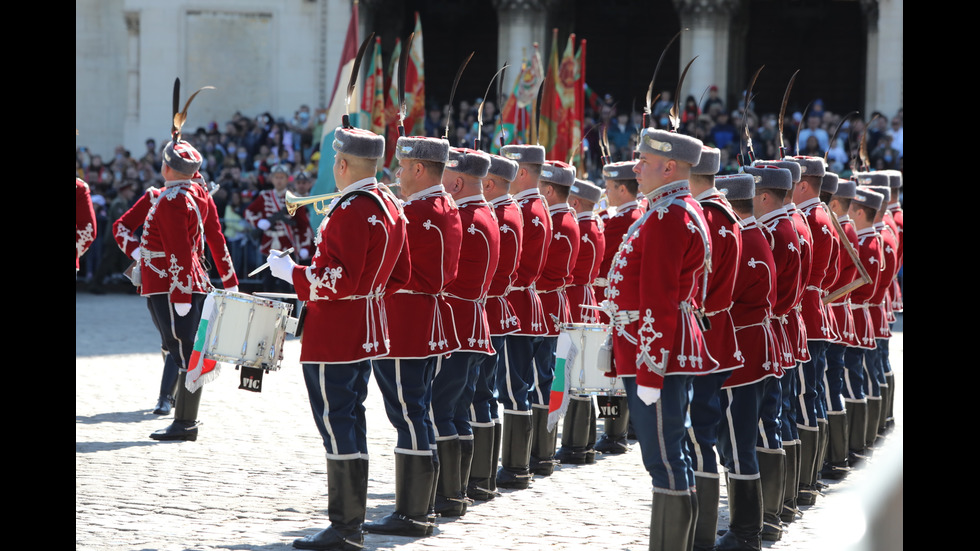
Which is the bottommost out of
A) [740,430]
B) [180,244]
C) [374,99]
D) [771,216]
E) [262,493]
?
[262,493]

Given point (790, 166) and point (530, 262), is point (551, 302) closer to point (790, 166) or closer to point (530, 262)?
point (530, 262)

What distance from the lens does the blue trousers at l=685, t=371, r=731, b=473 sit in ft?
19.9

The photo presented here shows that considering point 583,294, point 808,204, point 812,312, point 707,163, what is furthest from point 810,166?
point 583,294

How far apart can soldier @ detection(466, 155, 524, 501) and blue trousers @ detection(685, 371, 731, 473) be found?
6.25 feet

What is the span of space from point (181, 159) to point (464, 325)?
3429 mm

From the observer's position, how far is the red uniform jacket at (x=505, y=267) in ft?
25.7

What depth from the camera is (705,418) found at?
20.1 feet

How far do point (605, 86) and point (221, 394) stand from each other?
68.9 ft

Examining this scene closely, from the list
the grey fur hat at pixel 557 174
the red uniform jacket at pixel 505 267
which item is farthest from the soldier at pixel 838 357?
the red uniform jacket at pixel 505 267

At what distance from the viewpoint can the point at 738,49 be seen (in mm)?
29156

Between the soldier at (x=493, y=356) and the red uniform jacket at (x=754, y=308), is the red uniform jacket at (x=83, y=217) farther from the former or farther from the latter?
the red uniform jacket at (x=754, y=308)

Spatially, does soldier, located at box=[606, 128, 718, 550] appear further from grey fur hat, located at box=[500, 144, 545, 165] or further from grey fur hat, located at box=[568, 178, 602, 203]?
grey fur hat, located at box=[568, 178, 602, 203]
